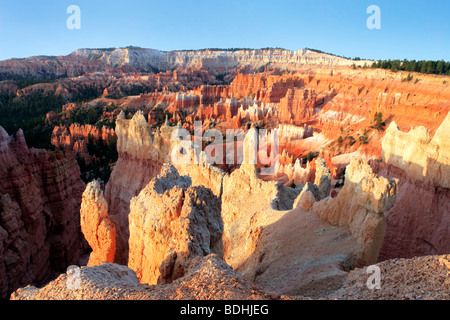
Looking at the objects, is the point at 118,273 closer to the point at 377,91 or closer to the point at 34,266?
the point at 34,266

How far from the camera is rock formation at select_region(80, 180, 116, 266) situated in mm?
9875

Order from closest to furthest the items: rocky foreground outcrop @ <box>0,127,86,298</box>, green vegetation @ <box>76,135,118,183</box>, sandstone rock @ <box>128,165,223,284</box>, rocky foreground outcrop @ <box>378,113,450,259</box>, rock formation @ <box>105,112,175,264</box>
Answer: sandstone rock @ <box>128,165,223,284</box> → rocky foreground outcrop @ <box>378,113,450,259</box> → rocky foreground outcrop @ <box>0,127,86,298</box> → rock formation @ <box>105,112,175,264</box> → green vegetation @ <box>76,135,118,183</box>

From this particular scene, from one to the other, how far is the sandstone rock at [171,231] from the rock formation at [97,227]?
6.84ft

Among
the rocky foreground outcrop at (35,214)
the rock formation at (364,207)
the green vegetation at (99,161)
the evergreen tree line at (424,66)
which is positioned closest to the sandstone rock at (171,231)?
the rock formation at (364,207)

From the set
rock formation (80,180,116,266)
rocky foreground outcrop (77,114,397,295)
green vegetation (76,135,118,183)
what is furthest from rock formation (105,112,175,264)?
green vegetation (76,135,118,183)

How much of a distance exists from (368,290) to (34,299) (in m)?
5.09

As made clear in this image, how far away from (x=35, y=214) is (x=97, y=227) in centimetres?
555

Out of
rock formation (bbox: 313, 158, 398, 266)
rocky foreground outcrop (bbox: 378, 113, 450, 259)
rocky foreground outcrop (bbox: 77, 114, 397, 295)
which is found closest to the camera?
rocky foreground outcrop (bbox: 77, 114, 397, 295)

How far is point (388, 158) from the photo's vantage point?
48.6 feet

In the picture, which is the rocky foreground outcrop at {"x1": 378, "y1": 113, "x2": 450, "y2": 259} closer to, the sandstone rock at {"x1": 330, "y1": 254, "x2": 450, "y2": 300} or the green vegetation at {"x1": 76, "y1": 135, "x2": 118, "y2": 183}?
the sandstone rock at {"x1": 330, "y1": 254, "x2": 450, "y2": 300}

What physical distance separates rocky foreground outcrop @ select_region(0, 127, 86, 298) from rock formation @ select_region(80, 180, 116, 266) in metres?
3.56

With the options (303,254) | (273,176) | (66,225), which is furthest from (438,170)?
(66,225)

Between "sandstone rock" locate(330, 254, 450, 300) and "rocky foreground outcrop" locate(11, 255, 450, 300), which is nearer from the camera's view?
"rocky foreground outcrop" locate(11, 255, 450, 300)

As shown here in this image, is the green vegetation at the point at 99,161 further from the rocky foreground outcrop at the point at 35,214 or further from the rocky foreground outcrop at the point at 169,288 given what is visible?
the rocky foreground outcrop at the point at 169,288
